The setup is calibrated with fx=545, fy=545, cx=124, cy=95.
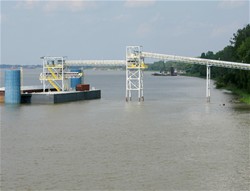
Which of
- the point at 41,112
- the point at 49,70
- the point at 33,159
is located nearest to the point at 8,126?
the point at 41,112

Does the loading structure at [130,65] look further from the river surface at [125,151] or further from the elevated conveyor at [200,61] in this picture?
the river surface at [125,151]

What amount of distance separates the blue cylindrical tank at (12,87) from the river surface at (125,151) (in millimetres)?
14328

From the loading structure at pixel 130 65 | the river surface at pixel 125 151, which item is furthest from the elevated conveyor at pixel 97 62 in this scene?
the river surface at pixel 125 151

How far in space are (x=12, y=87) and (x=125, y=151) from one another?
4028 cm

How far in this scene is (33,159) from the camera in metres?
30.9

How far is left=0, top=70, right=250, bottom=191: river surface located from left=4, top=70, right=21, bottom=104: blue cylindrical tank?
14328 millimetres

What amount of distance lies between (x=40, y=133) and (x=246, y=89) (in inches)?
2126

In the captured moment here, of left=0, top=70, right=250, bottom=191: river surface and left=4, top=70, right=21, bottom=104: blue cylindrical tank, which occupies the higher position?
left=4, top=70, right=21, bottom=104: blue cylindrical tank

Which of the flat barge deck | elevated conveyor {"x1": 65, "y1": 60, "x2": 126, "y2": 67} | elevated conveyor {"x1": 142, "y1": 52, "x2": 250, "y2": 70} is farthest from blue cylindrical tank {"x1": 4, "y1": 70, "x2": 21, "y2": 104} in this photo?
elevated conveyor {"x1": 142, "y1": 52, "x2": 250, "y2": 70}

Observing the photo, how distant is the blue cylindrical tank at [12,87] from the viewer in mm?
70438

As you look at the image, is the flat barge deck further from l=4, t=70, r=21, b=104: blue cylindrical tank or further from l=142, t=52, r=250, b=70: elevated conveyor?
l=142, t=52, r=250, b=70: elevated conveyor

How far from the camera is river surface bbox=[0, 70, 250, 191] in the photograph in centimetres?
2573

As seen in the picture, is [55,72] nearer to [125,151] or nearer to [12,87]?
[12,87]

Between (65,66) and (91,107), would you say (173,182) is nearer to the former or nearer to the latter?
(91,107)
